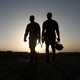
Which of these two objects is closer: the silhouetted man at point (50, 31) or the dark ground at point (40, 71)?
the dark ground at point (40, 71)

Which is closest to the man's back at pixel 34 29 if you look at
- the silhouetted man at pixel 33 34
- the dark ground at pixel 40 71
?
the silhouetted man at pixel 33 34

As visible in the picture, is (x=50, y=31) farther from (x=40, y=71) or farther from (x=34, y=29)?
(x=40, y=71)

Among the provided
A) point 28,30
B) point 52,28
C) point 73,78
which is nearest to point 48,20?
point 52,28

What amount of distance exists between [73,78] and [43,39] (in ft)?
25.8

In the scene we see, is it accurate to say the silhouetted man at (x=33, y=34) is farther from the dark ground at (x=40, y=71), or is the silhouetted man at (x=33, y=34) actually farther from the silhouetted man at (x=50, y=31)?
the dark ground at (x=40, y=71)

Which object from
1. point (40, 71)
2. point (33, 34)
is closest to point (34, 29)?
point (33, 34)

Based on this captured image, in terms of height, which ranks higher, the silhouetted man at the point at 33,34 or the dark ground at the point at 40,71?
the silhouetted man at the point at 33,34

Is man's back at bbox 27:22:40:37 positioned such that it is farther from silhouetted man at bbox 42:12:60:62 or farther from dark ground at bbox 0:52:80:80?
dark ground at bbox 0:52:80:80

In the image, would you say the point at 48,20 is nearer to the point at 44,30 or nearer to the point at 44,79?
the point at 44,30

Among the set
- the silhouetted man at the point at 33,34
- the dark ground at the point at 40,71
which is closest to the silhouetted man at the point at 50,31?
the silhouetted man at the point at 33,34

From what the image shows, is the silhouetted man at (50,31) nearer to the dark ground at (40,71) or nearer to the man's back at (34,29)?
the man's back at (34,29)

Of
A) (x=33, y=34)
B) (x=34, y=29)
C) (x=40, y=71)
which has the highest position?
(x=34, y=29)

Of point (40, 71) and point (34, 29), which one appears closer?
point (40, 71)

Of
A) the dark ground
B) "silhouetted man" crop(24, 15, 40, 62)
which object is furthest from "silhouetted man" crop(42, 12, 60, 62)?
the dark ground
